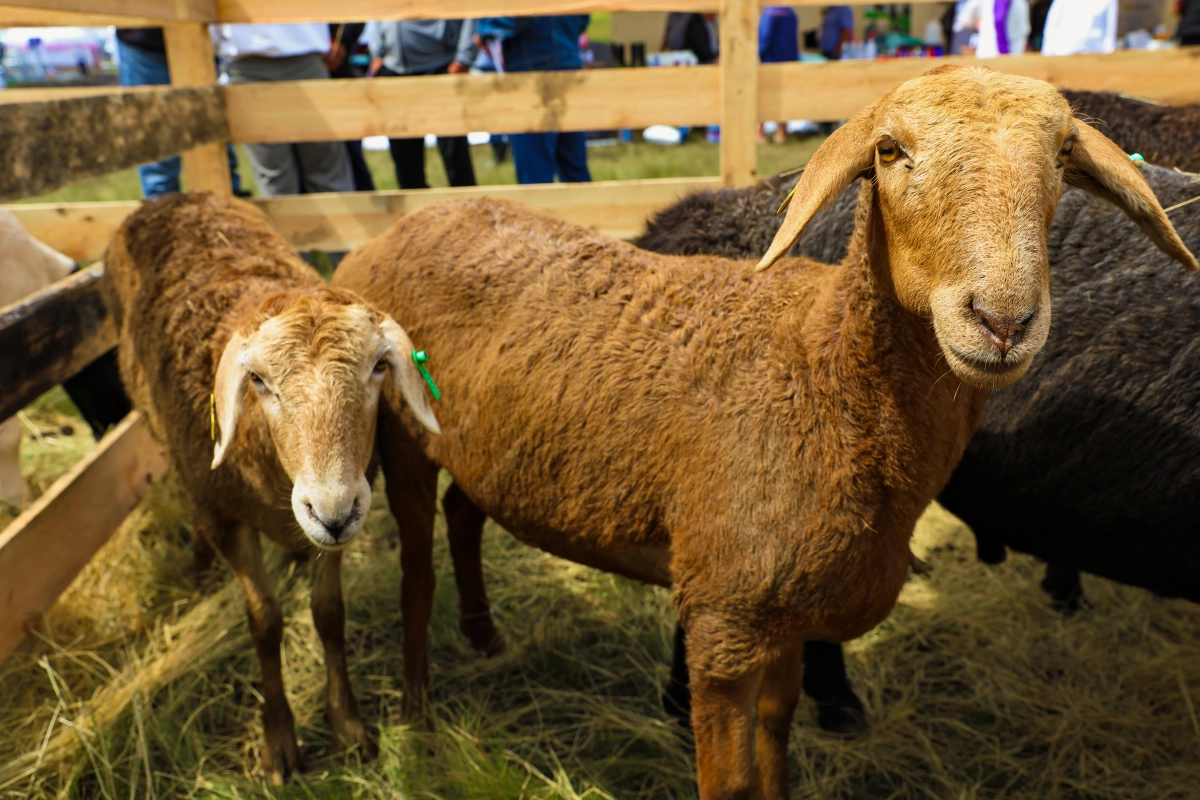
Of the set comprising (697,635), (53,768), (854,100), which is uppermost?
(854,100)

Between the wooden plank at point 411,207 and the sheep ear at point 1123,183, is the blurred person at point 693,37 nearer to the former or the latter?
the wooden plank at point 411,207

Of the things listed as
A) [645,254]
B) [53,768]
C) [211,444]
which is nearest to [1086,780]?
[645,254]

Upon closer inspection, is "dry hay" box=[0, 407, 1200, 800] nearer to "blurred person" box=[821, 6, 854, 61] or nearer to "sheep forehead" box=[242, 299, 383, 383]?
Result: "sheep forehead" box=[242, 299, 383, 383]

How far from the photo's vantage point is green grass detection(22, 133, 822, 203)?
9.99 m

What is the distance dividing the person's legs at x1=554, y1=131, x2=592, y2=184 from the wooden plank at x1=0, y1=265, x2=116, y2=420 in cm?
286

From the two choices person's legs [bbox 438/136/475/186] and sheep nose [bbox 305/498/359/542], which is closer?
sheep nose [bbox 305/498/359/542]

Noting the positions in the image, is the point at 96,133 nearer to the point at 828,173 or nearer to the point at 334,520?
the point at 334,520

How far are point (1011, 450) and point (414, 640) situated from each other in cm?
208

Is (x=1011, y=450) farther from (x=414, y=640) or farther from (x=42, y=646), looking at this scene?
(x=42, y=646)

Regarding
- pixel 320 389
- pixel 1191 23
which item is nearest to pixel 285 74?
pixel 320 389

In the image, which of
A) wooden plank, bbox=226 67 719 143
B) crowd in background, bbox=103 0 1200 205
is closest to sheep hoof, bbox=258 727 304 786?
wooden plank, bbox=226 67 719 143

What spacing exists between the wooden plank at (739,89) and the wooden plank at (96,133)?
2358 millimetres

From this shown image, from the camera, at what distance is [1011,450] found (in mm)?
2854

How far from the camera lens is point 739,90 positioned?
173 inches
